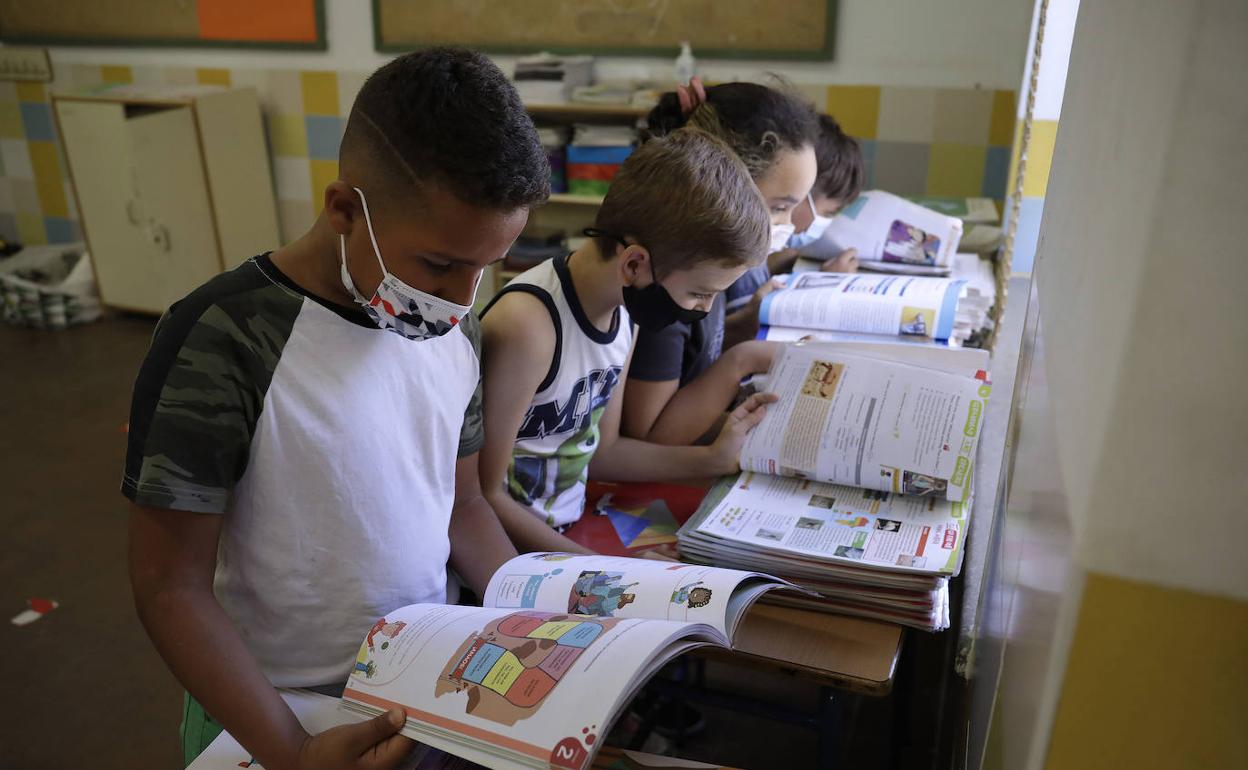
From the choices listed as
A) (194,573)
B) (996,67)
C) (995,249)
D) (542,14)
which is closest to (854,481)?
(194,573)

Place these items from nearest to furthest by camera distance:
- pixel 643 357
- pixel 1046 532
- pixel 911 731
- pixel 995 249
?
1. pixel 1046 532
2. pixel 643 357
3. pixel 911 731
4. pixel 995 249

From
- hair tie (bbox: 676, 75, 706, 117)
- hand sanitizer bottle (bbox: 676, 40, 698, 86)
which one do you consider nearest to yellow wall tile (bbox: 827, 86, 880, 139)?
hand sanitizer bottle (bbox: 676, 40, 698, 86)

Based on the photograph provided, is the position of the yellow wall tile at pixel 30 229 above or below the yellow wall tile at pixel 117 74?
below

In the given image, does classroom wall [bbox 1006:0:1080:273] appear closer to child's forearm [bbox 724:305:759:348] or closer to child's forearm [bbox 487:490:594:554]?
child's forearm [bbox 724:305:759:348]

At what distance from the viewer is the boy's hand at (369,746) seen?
2.74 ft

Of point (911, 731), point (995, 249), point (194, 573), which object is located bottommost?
point (911, 731)

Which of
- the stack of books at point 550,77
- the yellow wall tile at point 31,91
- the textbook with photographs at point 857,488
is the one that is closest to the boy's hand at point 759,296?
the textbook with photographs at point 857,488

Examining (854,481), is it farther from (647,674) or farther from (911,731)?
(911,731)

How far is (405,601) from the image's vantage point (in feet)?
3.58

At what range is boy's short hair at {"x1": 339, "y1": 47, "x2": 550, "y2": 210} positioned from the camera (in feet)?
2.97

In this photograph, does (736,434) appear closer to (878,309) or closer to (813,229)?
(878,309)

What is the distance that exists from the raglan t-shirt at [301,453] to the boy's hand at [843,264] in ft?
4.92

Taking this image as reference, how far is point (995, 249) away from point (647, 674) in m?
2.20

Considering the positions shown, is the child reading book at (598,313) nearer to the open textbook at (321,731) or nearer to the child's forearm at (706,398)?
the child's forearm at (706,398)
